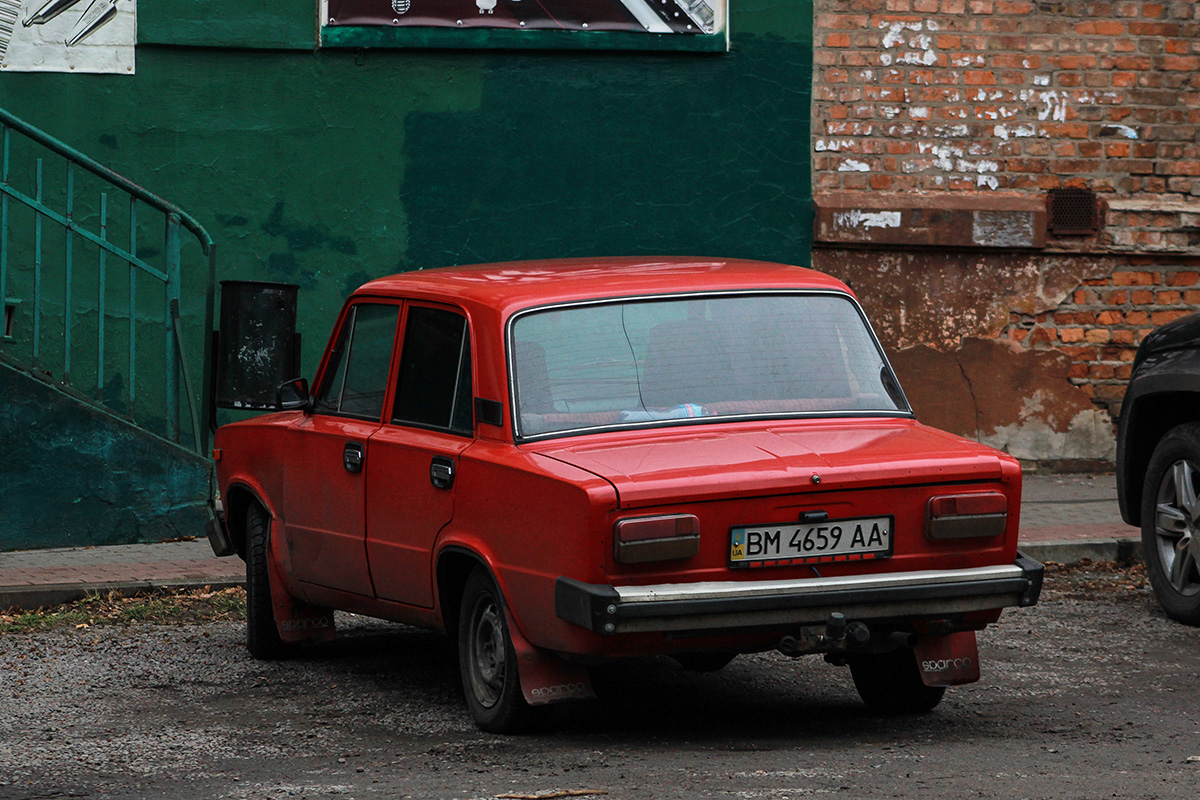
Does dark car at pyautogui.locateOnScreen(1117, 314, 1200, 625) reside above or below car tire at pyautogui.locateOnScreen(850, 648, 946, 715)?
above

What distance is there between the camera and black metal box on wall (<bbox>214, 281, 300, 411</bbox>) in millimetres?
10047

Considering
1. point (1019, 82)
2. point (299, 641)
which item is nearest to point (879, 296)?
point (1019, 82)

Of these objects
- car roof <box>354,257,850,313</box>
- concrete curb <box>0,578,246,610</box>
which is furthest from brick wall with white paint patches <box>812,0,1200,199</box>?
car roof <box>354,257,850,313</box>

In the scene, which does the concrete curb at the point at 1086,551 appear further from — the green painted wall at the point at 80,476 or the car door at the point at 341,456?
the green painted wall at the point at 80,476

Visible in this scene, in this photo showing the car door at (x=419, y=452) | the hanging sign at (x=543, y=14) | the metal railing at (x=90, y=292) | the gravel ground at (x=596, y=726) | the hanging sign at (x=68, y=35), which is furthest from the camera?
the hanging sign at (x=543, y=14)

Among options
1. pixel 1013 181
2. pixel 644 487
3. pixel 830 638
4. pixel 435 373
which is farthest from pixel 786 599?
pixel 1013 181

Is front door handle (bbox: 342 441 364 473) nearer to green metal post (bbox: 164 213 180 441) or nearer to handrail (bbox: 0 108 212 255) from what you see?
handrail (bbox: 0 108 212 255)

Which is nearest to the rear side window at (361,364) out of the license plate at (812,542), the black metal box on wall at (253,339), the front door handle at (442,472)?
the front door handle at (442,472)

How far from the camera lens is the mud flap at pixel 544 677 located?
540 centimetres

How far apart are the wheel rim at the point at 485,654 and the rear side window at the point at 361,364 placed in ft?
3.40

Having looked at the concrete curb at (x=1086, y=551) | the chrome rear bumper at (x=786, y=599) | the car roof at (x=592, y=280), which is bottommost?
the concrete curb at (x=1086, y=551)

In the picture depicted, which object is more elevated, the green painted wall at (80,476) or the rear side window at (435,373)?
the rear side window at (435,373)

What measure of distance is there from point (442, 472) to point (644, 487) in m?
1.02

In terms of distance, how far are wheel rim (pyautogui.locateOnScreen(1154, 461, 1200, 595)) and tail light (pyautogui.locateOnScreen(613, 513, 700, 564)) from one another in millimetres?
3389
